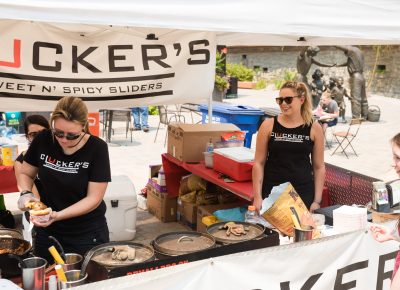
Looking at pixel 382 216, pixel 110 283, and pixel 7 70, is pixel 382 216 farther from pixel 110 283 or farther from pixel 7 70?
pixel 7 70

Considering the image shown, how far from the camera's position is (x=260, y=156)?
151 inches

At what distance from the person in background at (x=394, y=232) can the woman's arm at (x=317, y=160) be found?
0.99 metres

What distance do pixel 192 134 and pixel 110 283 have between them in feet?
11.8

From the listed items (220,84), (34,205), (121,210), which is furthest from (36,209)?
(220,84)

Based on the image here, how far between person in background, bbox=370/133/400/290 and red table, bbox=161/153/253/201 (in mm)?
1837

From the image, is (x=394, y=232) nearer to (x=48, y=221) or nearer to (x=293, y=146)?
(x=293, y=146)

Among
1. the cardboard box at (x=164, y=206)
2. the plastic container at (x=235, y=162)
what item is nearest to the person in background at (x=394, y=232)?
the plastic container at (x=235, y=162)

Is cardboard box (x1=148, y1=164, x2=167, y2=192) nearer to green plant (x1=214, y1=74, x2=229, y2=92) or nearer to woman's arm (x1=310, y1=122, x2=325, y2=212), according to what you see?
woman's arm (x1=310, y1=122, x2=325, y2=212)

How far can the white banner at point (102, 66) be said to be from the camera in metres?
4.26

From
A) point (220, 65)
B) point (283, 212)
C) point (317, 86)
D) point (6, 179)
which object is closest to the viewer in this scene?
point (283, 212)

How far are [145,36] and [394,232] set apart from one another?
294 centimetres

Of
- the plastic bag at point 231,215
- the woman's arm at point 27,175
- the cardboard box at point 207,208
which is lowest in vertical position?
the cardboard box at point 207,208

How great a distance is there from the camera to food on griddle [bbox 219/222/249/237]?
2.59m

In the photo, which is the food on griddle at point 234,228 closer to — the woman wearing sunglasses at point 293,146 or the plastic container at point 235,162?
the woman wearing sunglasses at point 293,146
